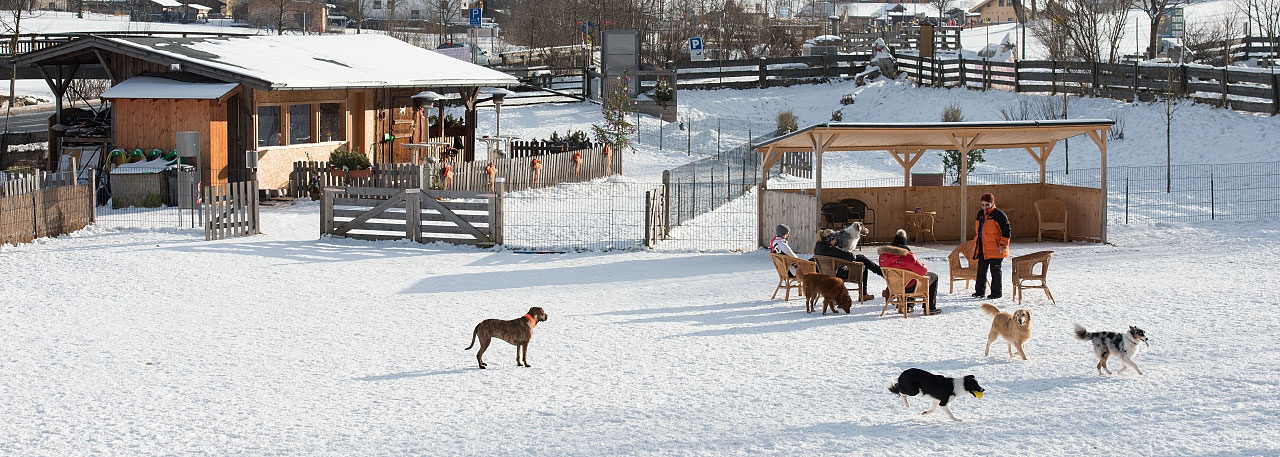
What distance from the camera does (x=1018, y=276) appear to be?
14.9 meters

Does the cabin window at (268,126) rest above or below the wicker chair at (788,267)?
above

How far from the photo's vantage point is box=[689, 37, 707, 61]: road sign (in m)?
50.6

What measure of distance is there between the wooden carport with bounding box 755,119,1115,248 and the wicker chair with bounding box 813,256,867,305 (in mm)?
3838

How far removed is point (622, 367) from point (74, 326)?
637 cm

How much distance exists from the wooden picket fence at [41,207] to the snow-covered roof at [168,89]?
3.29 m

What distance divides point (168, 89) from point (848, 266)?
16.0 m

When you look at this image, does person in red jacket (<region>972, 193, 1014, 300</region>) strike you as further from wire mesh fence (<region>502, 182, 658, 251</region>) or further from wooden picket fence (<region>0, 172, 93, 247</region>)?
wooden picket fence (<region>0, 172, 93, 247</region>)

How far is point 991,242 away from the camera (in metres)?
15.4

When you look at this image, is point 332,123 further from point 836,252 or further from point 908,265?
point 908,265

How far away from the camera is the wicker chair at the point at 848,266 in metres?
15.1

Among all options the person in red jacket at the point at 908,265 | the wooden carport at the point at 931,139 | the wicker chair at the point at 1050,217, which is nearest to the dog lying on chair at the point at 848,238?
the person in red jacket at the point at 908,265

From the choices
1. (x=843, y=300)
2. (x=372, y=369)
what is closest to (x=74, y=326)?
(x=372, y=369)

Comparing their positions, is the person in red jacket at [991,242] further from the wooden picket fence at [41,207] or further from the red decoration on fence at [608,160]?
the red decoration on fence at [608,160]

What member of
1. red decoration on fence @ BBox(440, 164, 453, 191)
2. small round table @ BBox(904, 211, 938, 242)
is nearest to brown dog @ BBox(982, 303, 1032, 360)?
small round table @ BBox(904, 211, 938, 242)
